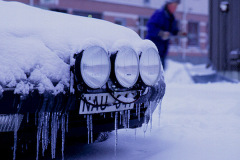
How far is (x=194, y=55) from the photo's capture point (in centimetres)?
2211

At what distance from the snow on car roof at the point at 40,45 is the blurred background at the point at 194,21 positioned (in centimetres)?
147

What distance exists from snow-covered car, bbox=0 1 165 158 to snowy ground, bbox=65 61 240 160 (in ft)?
0.98

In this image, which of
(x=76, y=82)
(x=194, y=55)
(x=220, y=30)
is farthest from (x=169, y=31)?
(x=194, y=55)

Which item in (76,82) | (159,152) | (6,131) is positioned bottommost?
(159,152)

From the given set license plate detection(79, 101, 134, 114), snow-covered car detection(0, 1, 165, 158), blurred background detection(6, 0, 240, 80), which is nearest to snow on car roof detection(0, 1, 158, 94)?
snow-covered car detection(0, 1, 165, 158)

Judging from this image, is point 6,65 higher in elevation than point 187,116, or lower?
higher

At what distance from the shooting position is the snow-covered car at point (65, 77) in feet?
5.78

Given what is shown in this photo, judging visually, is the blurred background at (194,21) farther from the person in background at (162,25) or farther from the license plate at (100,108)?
the license plate at (100,108)

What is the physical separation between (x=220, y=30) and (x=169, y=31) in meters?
3.29

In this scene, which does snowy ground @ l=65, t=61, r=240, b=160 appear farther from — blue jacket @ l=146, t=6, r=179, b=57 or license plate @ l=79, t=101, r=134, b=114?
blue jacket @ l=146, t=6, r=179, b=57

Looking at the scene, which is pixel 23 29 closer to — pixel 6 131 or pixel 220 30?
pixel 6 131

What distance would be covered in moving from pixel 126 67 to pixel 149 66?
229mm

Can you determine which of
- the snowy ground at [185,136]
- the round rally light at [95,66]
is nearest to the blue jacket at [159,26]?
the snowy ground at [185,136]

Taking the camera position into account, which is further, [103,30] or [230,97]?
[230,97]
